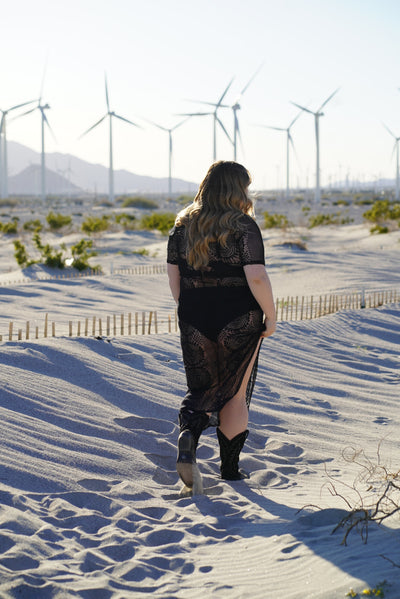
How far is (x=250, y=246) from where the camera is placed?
13.6ft

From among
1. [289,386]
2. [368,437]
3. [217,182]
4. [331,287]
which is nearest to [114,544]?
[217,182]

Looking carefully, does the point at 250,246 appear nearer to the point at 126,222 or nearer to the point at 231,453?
the point at 231,453

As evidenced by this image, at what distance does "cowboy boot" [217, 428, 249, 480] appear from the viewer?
4.50 meters

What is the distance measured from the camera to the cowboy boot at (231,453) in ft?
14.8

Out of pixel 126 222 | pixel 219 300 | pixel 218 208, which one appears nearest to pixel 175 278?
pixel 219 300

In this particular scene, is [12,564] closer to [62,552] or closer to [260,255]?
[62,552]

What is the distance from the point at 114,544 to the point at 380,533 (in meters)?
1.22

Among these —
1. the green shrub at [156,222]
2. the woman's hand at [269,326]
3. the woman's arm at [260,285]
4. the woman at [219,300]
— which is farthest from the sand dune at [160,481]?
the green shrub at [156,222]

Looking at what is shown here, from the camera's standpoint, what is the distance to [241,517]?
4.06 metres

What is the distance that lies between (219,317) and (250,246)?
43 cm

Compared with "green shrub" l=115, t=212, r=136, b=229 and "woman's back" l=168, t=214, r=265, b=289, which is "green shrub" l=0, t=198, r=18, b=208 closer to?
"green shrub" l=115, t=212, r=136, b=229

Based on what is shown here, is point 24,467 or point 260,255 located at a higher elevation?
point 260,255

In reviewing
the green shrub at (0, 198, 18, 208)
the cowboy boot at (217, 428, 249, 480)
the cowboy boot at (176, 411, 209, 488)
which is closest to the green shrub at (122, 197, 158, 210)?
the green shrub at (0, 198, 18, 208)

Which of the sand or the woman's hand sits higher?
the woman's hand
